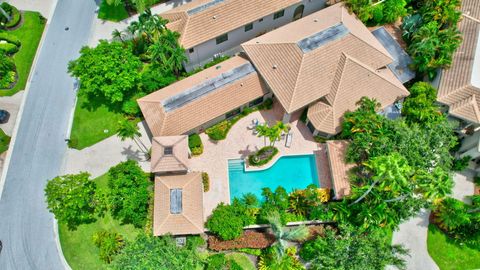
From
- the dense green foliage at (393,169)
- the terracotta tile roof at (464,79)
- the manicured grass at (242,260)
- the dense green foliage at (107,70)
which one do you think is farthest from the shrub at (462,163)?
the dense green foliage at (107,70)

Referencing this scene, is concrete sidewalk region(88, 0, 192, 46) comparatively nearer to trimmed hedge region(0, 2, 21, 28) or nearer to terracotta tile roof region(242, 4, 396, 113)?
trimmed hedge region(0, 2, 21, 28)

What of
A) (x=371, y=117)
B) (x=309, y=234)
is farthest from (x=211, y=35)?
(x=309, y=234)

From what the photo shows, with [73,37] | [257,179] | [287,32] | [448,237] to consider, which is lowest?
[448,237]

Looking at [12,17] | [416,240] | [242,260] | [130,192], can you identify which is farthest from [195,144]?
[12,17]

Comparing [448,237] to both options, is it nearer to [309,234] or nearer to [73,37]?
[309,234]

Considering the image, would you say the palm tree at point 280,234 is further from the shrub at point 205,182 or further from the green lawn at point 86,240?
the green lawn at point 86,240

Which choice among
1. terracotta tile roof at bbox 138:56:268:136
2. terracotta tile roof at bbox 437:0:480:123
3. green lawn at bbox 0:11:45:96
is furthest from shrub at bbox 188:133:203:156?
terracotta tile roof at bbox 437:0:480:123
